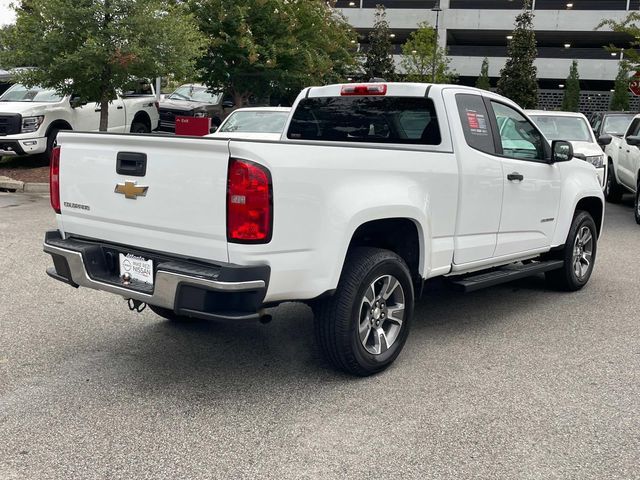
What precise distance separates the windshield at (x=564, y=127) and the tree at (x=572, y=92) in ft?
117

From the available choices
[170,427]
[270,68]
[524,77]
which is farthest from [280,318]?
[524,77]

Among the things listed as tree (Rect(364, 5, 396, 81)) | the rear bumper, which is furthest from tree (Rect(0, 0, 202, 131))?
tree (Rect(364, 5, 396, 81))

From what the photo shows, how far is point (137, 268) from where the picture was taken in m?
3.95

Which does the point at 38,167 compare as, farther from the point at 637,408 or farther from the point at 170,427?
the point at 637,408

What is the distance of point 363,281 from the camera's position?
4.11m

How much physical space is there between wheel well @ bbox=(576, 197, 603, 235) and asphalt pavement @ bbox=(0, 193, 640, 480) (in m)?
1.21

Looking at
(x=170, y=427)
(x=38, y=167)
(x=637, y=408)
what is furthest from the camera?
(x=38, y=167)

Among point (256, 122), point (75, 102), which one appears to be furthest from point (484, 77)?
point (256, 122)

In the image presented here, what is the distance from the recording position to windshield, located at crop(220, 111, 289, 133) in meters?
11.8

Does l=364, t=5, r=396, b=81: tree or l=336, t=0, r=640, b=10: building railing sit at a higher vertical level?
l=336, t=0, r=640, b=10: building railing

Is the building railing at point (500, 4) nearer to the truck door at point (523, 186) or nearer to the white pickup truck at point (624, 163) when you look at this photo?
the white pickup truck at point (624, 163)

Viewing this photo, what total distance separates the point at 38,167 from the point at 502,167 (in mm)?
11927

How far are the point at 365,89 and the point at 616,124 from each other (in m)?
12.6

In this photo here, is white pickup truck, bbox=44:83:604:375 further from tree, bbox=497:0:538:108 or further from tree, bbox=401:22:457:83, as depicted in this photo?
tree, bbox=497:0:538:108
